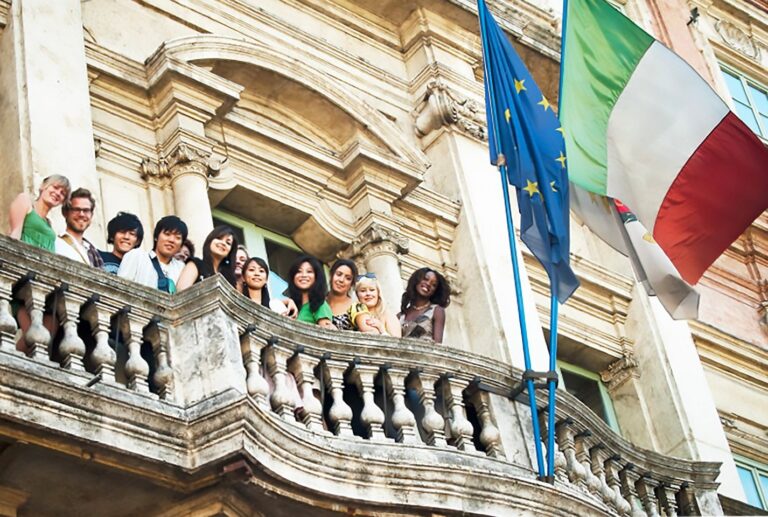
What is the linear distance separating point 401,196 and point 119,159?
9.08 ft

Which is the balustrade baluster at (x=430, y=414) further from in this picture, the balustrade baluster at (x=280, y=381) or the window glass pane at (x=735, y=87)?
the window glass pane at (x=735, y=87)

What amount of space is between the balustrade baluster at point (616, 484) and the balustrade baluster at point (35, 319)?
4.36 metres

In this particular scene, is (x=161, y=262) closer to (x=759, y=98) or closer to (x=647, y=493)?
(x=647, y=493)

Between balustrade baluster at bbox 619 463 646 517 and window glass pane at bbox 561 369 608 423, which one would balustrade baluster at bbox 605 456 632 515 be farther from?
window glass pane at bbox 561 369 608 423

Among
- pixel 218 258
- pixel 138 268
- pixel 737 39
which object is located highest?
pixel 737 39

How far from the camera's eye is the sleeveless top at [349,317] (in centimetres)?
1185

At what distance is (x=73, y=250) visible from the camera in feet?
34.9

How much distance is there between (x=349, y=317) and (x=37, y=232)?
2.28 m

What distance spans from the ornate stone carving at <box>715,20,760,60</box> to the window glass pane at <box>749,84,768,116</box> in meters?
0.43

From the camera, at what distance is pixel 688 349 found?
1714 cm

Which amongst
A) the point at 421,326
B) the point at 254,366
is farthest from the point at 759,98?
the point at 254,366

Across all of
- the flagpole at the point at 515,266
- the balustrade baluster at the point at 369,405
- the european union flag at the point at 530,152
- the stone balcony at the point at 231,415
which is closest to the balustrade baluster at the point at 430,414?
the stone balcony at the point at 231,415

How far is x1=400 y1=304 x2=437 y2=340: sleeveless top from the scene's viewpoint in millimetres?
12258

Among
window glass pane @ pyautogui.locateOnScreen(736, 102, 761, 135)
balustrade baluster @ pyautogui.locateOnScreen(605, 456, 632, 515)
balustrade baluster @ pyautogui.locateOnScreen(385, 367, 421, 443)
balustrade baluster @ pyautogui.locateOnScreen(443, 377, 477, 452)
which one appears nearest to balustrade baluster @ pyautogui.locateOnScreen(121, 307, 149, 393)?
balustrade baluster @ pyautogui.locateOnScreen(385, 367, 421, 443)
